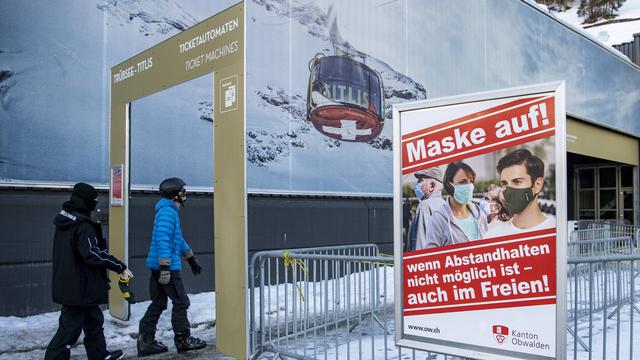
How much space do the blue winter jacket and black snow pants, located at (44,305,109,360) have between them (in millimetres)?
856

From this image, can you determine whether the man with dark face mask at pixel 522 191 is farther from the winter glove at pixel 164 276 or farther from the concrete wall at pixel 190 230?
the concrete wall at pixel 190 230

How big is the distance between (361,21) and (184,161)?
5365mm

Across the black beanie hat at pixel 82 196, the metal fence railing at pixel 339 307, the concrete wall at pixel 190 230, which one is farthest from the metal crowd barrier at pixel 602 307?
the concrete wall at pixel 190 230

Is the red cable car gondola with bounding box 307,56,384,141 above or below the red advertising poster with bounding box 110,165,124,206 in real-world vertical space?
above

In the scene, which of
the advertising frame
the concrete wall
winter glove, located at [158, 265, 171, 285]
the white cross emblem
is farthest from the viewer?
the white cross emblem

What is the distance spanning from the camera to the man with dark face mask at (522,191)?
279cm

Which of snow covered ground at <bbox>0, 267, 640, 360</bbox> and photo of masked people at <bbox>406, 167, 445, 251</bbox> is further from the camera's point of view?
snow covered ground at <bbox>0, 267, 640, 360</bbox>

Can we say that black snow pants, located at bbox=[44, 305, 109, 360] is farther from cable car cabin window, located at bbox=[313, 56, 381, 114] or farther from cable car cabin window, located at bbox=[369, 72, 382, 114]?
cable car cabin window, located at bbox=[369, 72, 382, 114]

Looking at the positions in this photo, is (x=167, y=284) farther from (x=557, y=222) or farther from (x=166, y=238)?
(x=557, y=222)

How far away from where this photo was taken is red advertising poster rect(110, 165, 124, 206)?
23.3 ft

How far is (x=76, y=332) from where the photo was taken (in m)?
4.84

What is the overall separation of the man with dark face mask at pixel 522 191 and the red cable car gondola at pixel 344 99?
25.9ft

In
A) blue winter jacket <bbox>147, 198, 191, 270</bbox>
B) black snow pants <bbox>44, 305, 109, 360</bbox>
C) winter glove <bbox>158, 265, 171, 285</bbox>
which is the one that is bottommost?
black snow pants <bbox>44, 305, 109, 360</bbox>

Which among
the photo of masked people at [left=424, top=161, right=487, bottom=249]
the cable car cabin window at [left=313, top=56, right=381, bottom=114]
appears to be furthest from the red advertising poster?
the photo of masked people at [left=424, top=161, right=487, bottom=249]
